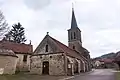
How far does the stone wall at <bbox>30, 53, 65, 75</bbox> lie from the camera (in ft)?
97.1

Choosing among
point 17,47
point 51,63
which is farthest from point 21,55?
point 51,63

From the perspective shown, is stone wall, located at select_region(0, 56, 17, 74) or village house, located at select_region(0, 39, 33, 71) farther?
village house, located at select_region(0, 39, 33, 71)

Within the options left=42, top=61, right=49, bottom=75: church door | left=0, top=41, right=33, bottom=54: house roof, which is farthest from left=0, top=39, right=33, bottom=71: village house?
left=42, top=61, right=49, bottom=75: church door

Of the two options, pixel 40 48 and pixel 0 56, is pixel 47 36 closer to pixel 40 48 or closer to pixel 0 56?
pixel 40 48

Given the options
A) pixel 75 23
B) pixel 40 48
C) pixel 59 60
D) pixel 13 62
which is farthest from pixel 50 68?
pixel 75 23

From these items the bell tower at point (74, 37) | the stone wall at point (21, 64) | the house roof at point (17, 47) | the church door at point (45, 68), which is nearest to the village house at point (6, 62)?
the church door at point (45, 68)

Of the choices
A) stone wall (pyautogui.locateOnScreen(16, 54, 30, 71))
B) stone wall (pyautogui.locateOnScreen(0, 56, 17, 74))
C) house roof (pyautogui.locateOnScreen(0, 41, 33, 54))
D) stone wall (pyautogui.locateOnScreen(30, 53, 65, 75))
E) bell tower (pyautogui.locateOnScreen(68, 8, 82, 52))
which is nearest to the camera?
stone wall (pyautogui.locateOnScreen(0, 56, 17, 74))

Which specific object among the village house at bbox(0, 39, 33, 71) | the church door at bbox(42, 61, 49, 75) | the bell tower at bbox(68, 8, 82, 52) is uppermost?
the bell tower at bbox(68, 8, 82, 52)

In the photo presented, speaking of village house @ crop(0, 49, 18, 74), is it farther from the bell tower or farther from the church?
the bell tower

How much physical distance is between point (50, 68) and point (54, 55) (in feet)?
A: 8.11

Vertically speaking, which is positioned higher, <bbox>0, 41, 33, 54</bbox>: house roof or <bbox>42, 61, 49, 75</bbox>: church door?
<bbox>0, 41, 33, 54</bbox>: house roof

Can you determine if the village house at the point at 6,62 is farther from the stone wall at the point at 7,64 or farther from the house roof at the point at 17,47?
the house roof at the point at 17,47

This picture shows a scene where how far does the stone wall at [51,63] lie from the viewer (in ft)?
97.1

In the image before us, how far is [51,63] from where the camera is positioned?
3058 centimetres
